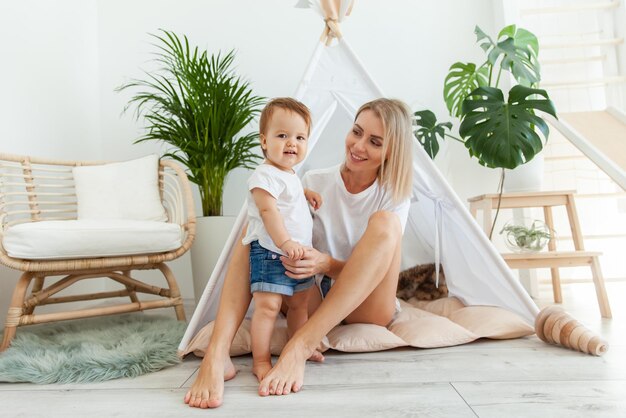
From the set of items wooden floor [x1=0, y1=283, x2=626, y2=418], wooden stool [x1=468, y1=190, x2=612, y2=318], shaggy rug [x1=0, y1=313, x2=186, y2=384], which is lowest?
wooden floor [x1=0, y1=283, x2=626, y2=418]

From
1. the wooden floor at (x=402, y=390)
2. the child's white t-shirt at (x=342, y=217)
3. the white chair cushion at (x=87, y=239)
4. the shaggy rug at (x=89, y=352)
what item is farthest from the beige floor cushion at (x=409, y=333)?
the white chair cushion at (x=87, y=239)

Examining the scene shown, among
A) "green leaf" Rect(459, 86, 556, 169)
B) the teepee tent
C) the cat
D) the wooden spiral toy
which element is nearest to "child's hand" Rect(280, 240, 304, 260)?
the teepee tent

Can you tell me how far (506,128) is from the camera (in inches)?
76.6

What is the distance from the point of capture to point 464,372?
48.2 inches

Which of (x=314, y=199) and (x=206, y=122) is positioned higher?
(x=206, y=122)

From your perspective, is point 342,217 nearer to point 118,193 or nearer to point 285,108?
point 285,108

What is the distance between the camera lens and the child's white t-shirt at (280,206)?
127 cm

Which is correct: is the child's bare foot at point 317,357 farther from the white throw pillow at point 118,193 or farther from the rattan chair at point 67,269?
the white throw pillow at point 118,193

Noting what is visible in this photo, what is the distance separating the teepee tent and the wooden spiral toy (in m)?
0.11

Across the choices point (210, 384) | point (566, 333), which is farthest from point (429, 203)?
point (210, 384)

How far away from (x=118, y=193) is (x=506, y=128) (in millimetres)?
1766

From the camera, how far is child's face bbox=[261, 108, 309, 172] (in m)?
1.30

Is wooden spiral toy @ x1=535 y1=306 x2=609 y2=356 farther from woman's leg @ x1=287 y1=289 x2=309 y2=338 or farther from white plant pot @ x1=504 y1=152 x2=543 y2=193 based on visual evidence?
white plant pot @ x1=504 y1=152 x2=543 y2=193

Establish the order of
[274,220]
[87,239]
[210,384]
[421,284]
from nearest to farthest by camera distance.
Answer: [210,384], [274,220], [87,239], [421,284]
